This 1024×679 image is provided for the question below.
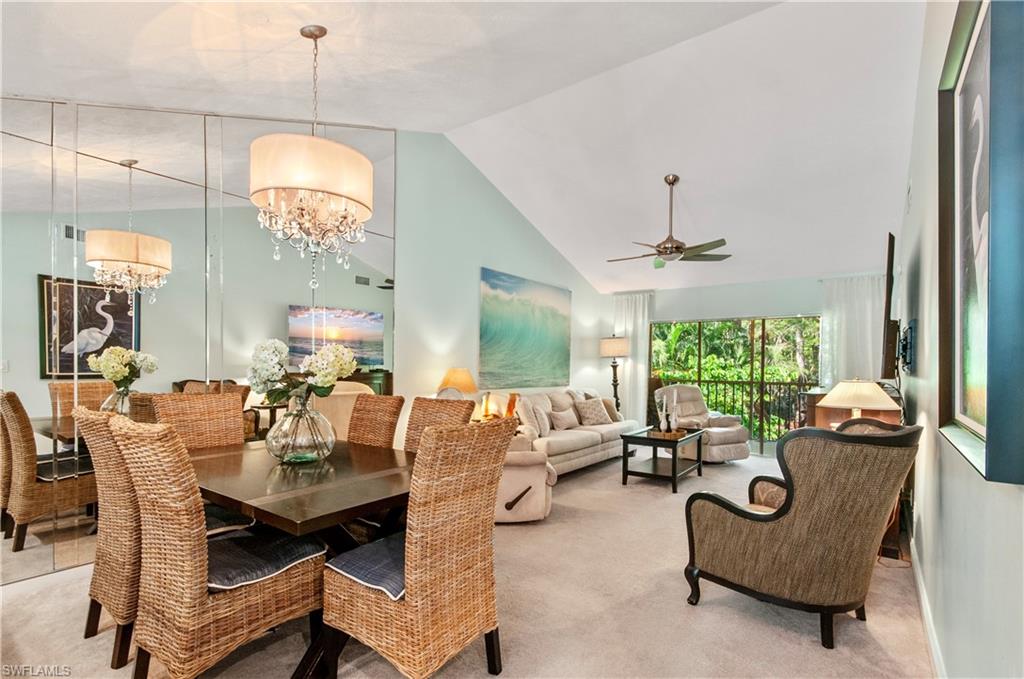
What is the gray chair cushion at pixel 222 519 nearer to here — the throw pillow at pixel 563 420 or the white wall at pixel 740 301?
the throw pillow at pixel 563 420

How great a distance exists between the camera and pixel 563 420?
20.5 ft

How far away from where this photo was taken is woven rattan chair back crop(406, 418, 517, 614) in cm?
179

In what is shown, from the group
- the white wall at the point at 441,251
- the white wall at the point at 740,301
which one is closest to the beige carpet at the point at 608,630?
the white wall at the point at 441,251

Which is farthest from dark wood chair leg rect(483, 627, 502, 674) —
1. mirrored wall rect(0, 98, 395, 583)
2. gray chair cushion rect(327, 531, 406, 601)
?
mirrored wall rect(0, 98, 395, 583)

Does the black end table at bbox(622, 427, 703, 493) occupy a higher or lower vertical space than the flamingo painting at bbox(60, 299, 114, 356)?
lower

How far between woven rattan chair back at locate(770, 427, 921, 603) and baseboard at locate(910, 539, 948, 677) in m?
0.28

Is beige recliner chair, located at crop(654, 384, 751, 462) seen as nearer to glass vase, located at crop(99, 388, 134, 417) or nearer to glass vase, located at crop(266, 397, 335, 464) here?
glass vase, located at crop(266, 397, 335, 464)

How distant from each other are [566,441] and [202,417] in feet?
11.1

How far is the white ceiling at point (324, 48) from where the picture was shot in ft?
8.38

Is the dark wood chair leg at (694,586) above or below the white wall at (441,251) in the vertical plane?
below

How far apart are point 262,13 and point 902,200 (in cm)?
542

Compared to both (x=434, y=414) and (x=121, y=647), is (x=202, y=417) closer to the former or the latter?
(x=121, y=647)

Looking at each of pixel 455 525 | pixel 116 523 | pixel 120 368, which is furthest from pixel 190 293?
pixel 455 525

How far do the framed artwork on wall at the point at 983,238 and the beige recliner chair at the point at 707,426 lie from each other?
166 inches
